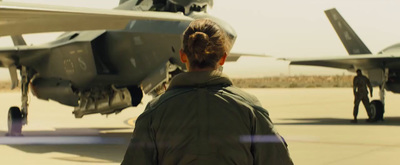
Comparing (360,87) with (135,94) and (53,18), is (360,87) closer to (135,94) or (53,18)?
(135,94)

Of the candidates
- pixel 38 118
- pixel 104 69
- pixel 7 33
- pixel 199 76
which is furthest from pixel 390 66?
pixel 199 76

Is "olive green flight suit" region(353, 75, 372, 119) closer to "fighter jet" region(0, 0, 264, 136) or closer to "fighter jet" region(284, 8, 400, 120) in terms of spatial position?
"fighter jet" region(284, 8, 400, 120)

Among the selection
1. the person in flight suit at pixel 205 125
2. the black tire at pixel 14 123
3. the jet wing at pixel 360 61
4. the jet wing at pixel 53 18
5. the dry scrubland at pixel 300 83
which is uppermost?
the person in flight suit at pixel 205 125

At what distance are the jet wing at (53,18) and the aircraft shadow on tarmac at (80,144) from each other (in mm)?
4228

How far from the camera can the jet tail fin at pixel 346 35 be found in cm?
2050

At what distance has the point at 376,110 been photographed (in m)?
17.6

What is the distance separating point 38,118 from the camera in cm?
2150

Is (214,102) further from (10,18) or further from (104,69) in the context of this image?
(104,69)

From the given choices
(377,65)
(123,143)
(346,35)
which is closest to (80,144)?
(123,143)

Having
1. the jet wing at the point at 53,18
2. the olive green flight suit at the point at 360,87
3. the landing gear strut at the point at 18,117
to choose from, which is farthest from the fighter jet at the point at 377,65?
the jet wing at the point at 53,18

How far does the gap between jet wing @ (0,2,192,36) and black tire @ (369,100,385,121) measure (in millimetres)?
12804

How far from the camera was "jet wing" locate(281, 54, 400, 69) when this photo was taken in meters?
17.1

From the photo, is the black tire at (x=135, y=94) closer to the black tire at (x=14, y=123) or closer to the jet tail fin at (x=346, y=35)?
the black tire at (x=14, y=123)

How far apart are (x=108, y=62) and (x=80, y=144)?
6.56ft
